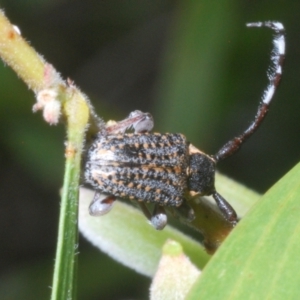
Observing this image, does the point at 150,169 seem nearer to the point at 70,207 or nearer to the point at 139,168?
the point at 139,168

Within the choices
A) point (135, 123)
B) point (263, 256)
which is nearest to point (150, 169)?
point (135, 123)

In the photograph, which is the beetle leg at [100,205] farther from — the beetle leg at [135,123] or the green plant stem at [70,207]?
the green plant stem at [70,207]

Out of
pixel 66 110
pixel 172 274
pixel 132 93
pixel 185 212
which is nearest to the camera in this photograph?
pixel 66 110

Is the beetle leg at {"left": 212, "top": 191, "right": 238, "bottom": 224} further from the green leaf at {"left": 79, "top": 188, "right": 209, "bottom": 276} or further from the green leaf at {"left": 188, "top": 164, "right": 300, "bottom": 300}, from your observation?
the green leaf at {"left": 188, "top": 164, "right": 300, "bottom": 300}

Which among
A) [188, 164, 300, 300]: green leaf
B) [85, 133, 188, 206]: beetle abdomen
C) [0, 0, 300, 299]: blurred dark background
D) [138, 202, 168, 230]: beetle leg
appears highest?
[188, 164, 300, 300]: green leaf

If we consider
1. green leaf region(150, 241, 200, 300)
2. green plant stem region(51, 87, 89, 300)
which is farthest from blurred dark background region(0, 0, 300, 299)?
green plant stem region(51, 87, 89, 300)

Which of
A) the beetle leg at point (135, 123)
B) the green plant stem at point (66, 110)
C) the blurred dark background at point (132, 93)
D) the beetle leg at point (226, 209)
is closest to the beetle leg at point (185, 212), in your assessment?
the beetle leg at point (226, 209)
